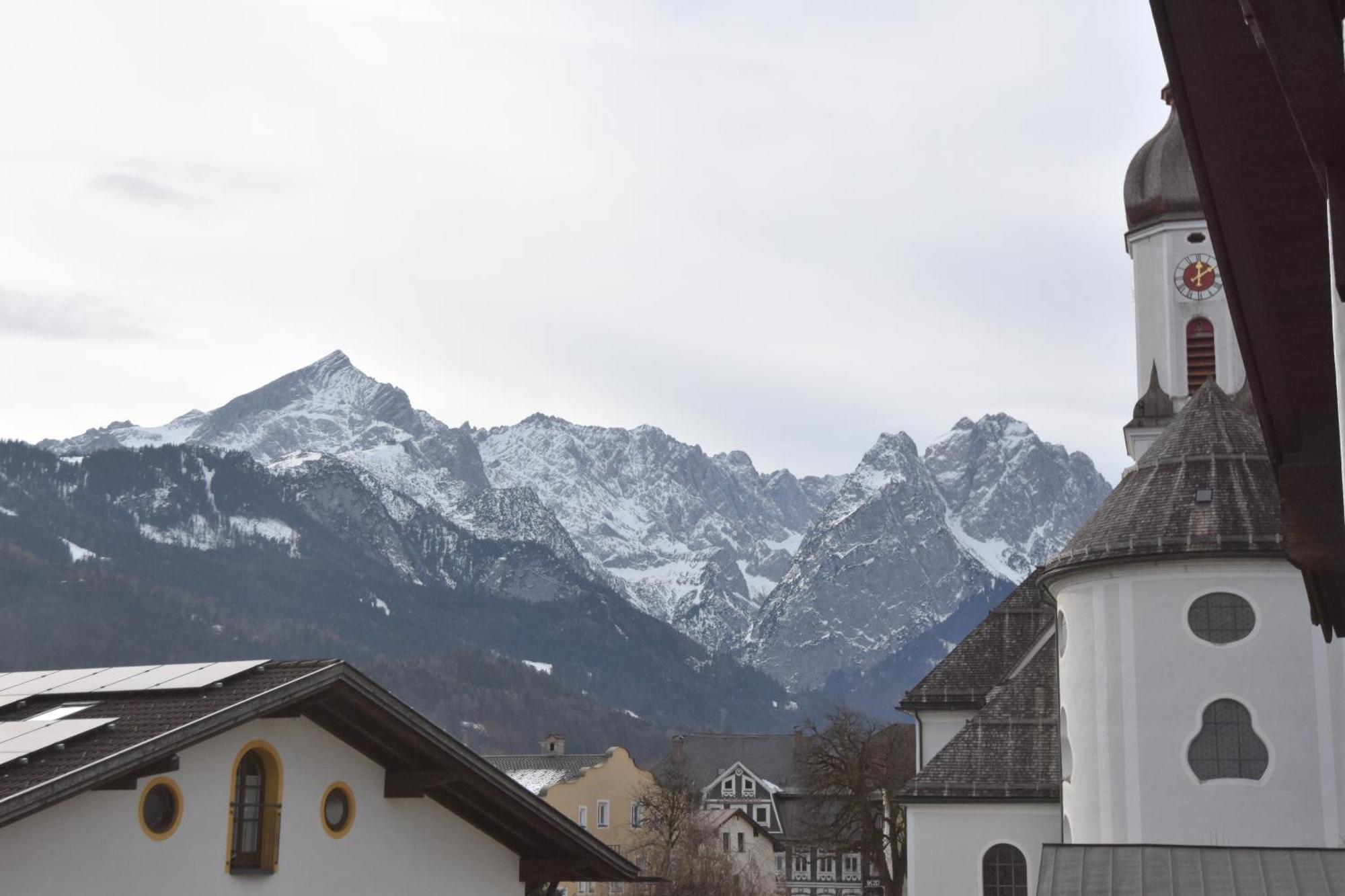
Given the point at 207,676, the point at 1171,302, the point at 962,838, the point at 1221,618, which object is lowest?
the point at 962,838

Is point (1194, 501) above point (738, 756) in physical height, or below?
below

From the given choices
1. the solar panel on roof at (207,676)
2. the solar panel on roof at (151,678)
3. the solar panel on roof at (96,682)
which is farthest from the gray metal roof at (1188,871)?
the solar panel on roof at (96,682)

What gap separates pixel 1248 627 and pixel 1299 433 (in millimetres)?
23892

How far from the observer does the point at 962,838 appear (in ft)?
117

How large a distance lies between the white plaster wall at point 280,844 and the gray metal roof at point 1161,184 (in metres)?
34.3

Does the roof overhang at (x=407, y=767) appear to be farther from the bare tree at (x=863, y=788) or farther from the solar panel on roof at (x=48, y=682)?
the bare tree at (x=863, y=788)

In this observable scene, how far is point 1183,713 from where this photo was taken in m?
31.2

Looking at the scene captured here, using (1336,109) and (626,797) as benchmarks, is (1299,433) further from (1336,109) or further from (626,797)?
(626,797)

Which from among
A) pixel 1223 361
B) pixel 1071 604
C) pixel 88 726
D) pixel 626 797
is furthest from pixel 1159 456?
pixel 626 797

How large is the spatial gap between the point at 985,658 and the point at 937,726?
2.07 meters

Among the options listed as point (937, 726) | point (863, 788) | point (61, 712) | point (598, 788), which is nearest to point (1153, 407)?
point (937, 726)

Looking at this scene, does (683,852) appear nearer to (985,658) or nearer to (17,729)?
(985,658)

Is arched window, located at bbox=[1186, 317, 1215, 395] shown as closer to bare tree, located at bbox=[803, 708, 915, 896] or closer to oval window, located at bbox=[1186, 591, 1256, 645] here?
oval window, located at bbox=[1186, 591, 1256, 645]

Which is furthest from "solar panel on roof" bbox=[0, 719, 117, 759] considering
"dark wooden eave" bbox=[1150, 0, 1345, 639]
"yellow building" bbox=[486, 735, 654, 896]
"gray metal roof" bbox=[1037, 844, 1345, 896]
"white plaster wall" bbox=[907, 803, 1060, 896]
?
"yellow building" bbox=[486, 735, 654, 896]
